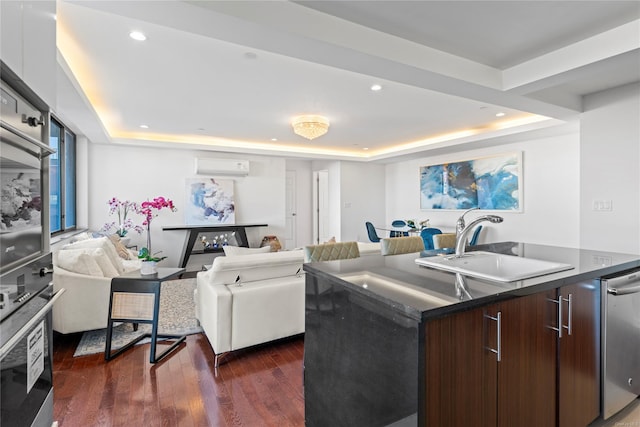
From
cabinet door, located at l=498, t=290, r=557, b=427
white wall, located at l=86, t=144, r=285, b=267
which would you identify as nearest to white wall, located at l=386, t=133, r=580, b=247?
white wall, located at l=86, t=144, r=285, b=267

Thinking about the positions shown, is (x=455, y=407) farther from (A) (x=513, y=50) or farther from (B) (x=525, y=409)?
(A) (x=513, y=50)

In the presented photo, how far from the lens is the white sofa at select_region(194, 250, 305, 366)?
2.47 m

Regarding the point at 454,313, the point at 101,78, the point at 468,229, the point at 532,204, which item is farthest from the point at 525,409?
the point at 532,204

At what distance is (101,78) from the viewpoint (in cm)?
310

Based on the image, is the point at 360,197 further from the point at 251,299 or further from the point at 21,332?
the point at 21,332

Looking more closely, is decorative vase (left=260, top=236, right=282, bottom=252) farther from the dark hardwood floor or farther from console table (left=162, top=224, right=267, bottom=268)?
the dark hardwood floor

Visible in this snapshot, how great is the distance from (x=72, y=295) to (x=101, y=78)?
82.0 inches

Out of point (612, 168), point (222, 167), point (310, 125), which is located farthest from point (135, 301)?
point (612, 168)

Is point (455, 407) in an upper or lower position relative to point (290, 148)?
lower

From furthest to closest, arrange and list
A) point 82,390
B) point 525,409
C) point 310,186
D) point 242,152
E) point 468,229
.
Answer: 1. point 310,186
2. point 242,152
3. point 82,390
4. point 468,229
5. point 525,409

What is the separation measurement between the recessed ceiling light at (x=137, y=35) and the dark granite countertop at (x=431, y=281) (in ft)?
6.90

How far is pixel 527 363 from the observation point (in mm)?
1296

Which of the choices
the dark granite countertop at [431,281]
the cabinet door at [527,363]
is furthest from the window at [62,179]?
the cabinet door at [527,363]

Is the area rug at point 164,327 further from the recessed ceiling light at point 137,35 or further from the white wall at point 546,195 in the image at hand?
the white wall at point 546,195
